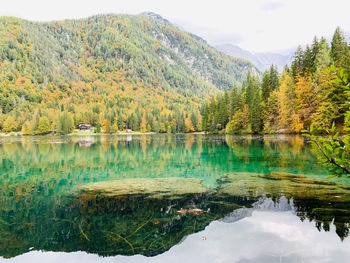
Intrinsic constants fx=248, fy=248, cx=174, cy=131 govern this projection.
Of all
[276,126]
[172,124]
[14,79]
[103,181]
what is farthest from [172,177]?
[14,79]

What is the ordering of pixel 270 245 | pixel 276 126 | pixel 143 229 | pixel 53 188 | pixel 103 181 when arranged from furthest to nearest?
pixel 276 126, pixel 103 181, pixel 53 188, pixel 143 229, pixel 270 245

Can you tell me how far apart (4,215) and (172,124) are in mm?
132580

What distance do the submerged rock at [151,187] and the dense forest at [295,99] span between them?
19.1 metres

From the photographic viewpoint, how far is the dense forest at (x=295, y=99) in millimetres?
38750

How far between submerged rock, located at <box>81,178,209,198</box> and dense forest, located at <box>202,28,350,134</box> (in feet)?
62.6

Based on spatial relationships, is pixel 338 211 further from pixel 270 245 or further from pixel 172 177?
pixel 172 177

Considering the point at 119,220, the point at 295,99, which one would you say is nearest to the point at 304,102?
the point at 295,99

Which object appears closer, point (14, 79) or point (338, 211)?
point (338, 211)

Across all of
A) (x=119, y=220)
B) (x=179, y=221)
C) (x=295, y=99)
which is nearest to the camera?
(x=179, y=221)

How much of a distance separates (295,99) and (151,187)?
44.8 metres

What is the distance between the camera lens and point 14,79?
642ft

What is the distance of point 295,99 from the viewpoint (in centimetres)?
4891

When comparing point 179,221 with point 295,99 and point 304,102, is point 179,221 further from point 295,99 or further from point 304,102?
point 295,99

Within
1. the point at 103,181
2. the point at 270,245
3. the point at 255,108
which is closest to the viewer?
the point at 270,245
